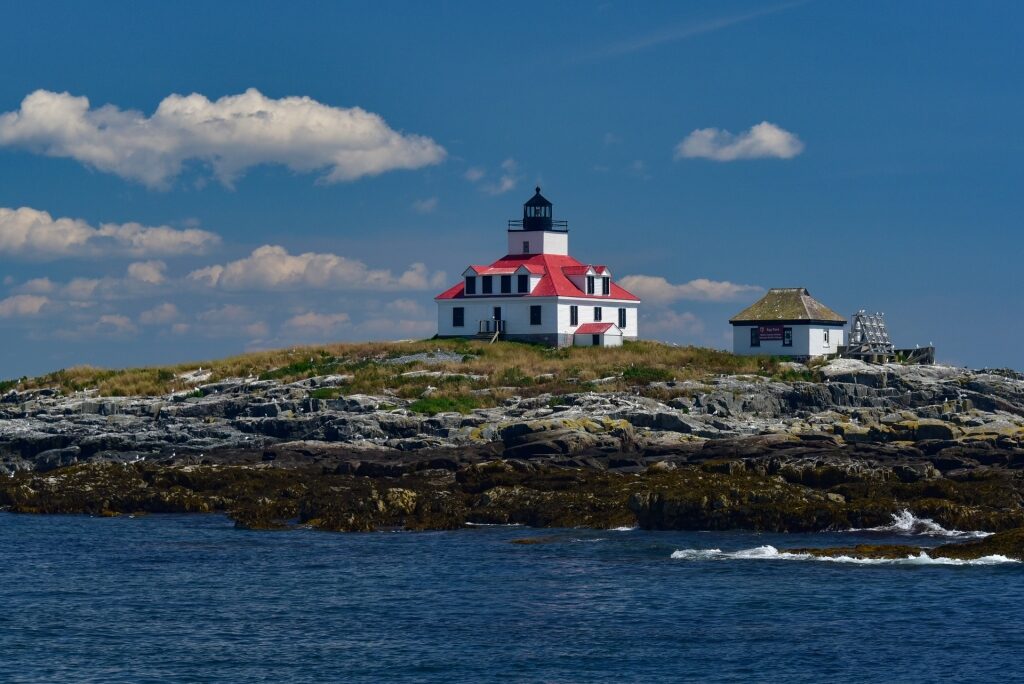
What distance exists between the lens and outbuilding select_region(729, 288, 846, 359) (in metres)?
77.1

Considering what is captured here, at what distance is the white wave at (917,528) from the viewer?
137 ft

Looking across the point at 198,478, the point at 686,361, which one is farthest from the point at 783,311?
the point at 198,478

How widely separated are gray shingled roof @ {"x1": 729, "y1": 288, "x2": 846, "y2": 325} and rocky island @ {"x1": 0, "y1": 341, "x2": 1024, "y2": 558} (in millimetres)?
2786

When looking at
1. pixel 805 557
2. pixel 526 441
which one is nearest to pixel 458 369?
pixel 526 441

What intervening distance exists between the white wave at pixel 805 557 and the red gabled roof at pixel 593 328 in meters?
43.9

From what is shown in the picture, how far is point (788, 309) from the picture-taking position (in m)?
78.1

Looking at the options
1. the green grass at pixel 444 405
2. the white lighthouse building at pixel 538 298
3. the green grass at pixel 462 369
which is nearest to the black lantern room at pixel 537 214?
the white lighthouse building at pixel 538 298

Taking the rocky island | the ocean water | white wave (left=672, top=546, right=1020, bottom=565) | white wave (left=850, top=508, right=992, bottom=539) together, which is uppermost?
the rocky island

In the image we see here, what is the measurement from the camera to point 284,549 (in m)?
42.0

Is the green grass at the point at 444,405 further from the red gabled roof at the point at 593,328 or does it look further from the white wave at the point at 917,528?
the white wave at the point at 917,528

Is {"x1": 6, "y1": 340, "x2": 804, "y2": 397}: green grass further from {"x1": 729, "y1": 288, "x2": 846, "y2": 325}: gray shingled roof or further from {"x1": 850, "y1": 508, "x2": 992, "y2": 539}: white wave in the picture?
{"x1": 850, "y1": 508, "x2": 992, "y2": 539}: white wave

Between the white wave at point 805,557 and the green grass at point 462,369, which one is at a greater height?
the green grass at point 462,369

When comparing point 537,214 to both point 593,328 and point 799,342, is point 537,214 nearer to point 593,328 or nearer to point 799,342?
point 593,328

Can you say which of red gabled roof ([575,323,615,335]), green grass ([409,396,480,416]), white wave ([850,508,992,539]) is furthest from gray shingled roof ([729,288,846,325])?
white wave ([850,508,992,539])
